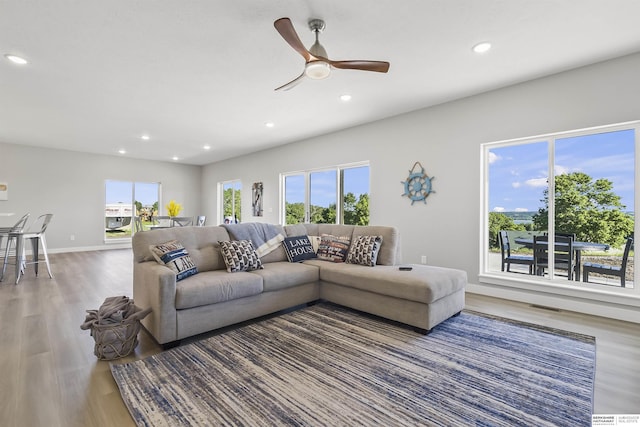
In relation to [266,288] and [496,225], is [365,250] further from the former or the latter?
[496,225]

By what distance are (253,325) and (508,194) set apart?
3.57m

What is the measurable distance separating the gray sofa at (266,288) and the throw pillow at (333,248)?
0.16m

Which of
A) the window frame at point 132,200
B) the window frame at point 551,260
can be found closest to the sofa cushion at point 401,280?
the window frame at point 551,260

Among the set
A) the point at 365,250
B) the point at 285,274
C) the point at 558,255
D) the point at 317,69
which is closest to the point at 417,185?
the point at 365,250

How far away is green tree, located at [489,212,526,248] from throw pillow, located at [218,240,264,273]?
3.11 metres

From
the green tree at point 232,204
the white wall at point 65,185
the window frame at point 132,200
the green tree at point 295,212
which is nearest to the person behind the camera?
the green tree at point 295,212

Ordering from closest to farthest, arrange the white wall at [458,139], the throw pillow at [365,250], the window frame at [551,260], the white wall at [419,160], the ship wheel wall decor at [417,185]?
the window frame at [551,260] < the white wall at [458,139] < the white wall at [419,160] < the throw pillow at [365,250] < the ship wheel wall decor at [417,185]

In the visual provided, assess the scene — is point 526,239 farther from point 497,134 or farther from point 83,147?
point 83,147

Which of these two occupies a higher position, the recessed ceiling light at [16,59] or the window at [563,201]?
the recessed ceiling light at [16,59]

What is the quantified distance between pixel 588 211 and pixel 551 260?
0.67 meters

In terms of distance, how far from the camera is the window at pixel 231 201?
8.65 meters

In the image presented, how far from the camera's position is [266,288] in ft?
9.87

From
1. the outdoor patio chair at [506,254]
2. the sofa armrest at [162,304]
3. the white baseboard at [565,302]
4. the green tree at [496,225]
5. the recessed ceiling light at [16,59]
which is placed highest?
the recessed ceiling light at [16,59]

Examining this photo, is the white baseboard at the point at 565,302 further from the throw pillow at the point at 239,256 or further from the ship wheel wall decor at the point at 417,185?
the throw pillow at the point at 239,256
